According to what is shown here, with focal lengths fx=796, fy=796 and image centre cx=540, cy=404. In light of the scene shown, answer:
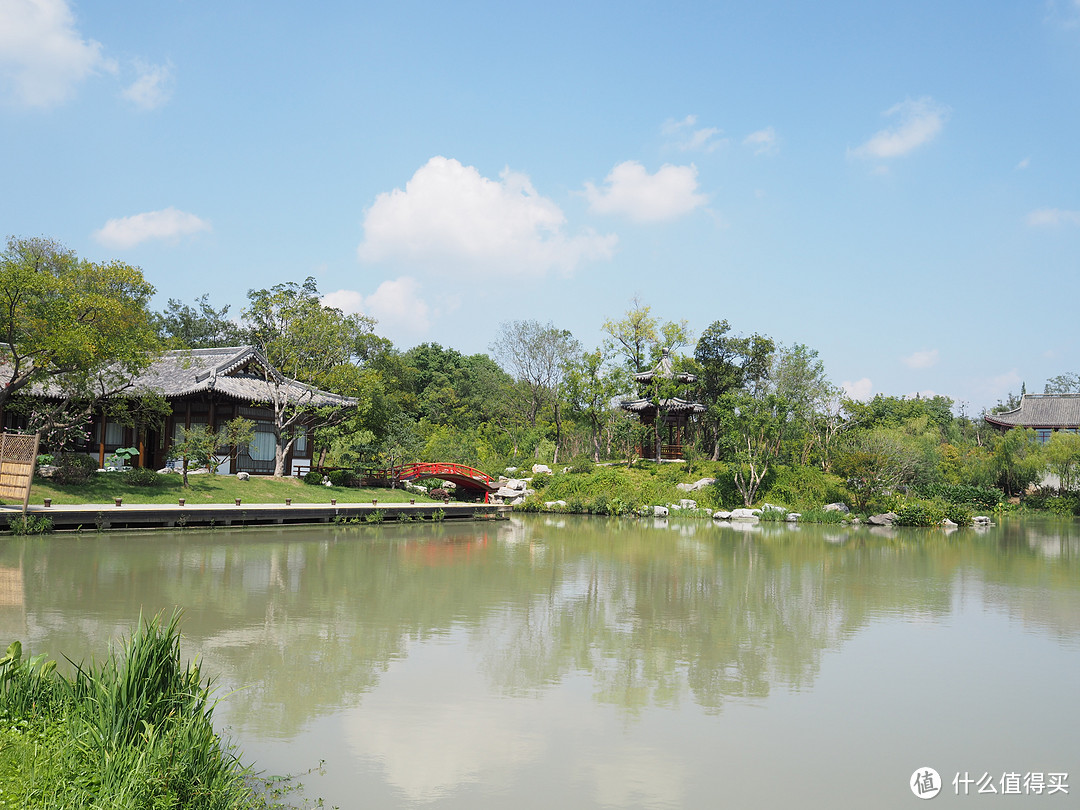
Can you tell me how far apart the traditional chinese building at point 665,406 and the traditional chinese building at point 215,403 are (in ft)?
39.7

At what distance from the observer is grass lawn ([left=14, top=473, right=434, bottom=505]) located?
17453 millimetres

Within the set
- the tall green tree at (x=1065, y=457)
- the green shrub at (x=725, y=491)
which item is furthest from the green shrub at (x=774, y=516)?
the tall green tree at (x=1065, y=457)

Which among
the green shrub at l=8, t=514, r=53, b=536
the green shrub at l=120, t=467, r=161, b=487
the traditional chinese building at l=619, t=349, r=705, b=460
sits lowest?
the green shrub at l=8, t=514, r=53, b=536

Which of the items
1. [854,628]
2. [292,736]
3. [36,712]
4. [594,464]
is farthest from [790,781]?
[594,464]

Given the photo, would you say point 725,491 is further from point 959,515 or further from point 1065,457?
point 1065,457

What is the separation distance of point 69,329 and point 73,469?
371cm

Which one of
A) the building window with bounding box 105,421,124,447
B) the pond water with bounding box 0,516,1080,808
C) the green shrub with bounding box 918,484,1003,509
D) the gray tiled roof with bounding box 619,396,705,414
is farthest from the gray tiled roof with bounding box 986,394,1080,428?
the building window with bounding box 105,421,124,447

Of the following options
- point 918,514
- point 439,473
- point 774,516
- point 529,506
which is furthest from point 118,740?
point 918,514

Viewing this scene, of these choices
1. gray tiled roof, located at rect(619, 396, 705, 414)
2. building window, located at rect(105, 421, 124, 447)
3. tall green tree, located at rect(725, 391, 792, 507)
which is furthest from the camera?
gray tiled roof, located at rect(619, 396, 705, 414)

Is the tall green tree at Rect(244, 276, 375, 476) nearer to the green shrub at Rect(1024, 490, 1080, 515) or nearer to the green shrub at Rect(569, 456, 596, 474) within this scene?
the green shrub at Rect(569, 456, 596, 474)

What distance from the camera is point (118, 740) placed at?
3.53 m

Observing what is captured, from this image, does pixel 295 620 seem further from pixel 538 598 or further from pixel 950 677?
pixel 950 677

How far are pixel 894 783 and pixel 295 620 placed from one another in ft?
19.3

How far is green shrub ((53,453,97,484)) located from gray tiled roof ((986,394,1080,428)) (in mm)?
37795
